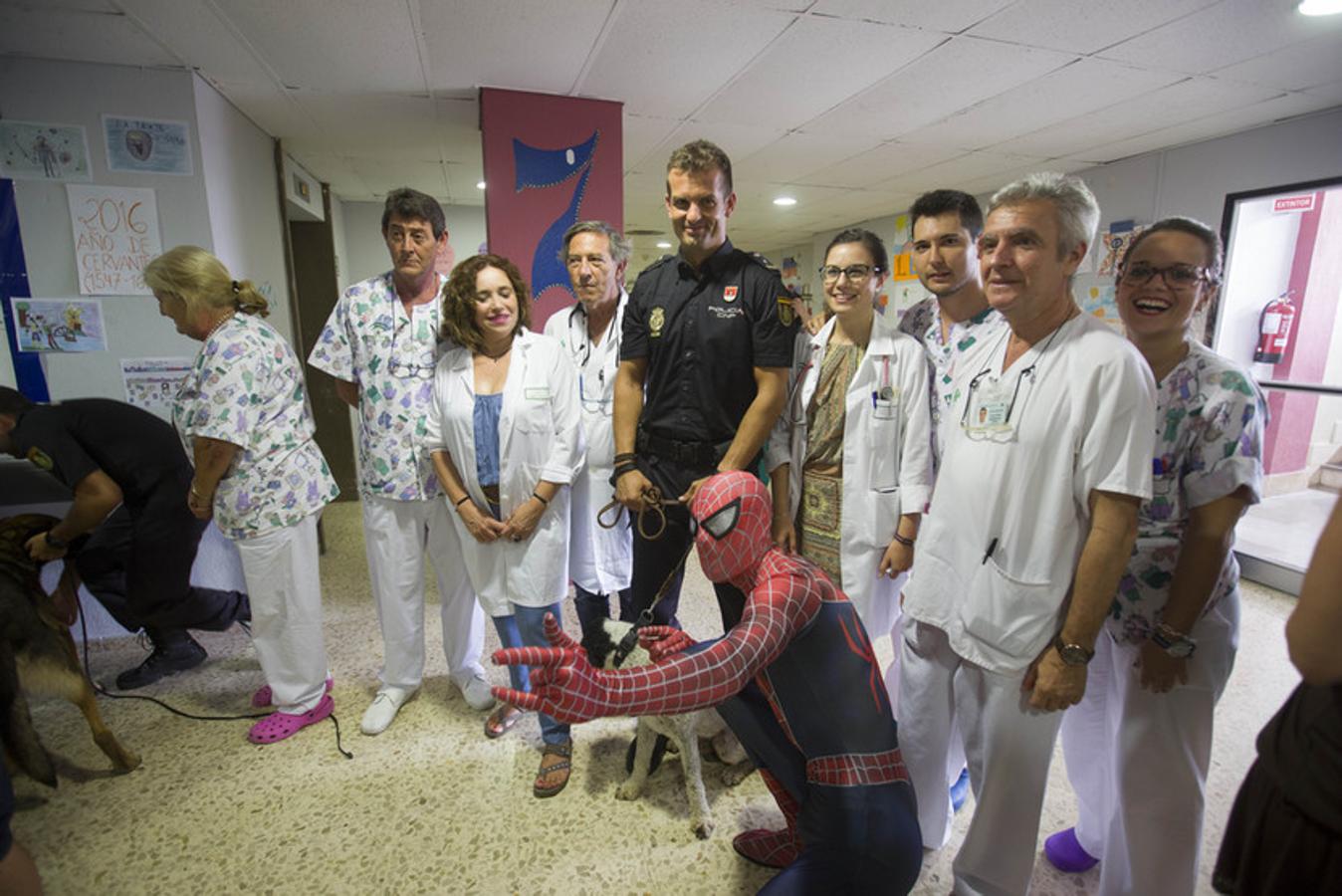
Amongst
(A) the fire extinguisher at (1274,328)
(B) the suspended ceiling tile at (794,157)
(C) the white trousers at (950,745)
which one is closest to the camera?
(C) the white trousers at (950,745)

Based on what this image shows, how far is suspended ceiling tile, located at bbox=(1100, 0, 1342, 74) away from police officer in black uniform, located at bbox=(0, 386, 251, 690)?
4.08m

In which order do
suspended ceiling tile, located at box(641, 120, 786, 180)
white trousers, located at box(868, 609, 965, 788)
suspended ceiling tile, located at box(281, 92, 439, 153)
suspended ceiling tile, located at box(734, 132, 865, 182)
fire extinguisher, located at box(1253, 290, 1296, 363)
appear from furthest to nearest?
fire extinguisher, located at box(1253, 290, 1296, 363)
suspended ceiling tile, located at box(734, 132, 865, 182)
suspended ceiling tile, located at box(641, 120, 786, 180)
suspended ceiling tile, located at box(281, 92, 439, 153)
white trousers, located at box(868, 609, 965, 788)

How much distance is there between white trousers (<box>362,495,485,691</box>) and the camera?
6.75ft

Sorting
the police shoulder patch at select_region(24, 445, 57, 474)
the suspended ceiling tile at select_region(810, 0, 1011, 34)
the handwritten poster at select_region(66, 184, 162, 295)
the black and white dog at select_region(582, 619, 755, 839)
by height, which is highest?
the suspended ceiling tile at select_region(810, 0, 1011, 34)

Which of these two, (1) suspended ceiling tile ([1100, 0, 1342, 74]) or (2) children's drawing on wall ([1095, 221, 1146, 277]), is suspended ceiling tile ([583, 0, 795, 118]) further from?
(2) children's drawing on wall ([1095, 221, 1146, 277])

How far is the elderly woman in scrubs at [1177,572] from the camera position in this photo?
45.8 inches

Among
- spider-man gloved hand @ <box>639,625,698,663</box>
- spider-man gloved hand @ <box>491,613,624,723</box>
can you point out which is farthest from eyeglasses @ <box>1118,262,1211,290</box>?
spider-man gloved hand @ <box>491,613,624,723</box>

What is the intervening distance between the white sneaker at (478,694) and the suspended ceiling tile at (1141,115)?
409 centimetres

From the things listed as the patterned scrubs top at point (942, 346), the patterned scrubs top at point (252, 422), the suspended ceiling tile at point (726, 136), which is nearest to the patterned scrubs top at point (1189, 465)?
the patterned scrubs top at point (942, 346)

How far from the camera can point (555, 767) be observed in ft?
6.08

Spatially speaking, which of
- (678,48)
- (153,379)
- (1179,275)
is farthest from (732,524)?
(153,379)

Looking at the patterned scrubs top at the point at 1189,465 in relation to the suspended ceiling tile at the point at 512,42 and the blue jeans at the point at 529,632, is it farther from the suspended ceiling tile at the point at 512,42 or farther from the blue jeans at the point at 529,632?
the suspended ceiling tile at the point at 512,42

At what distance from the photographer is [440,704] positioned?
88.7 inches

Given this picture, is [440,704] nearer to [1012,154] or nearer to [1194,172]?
[1012,154]
